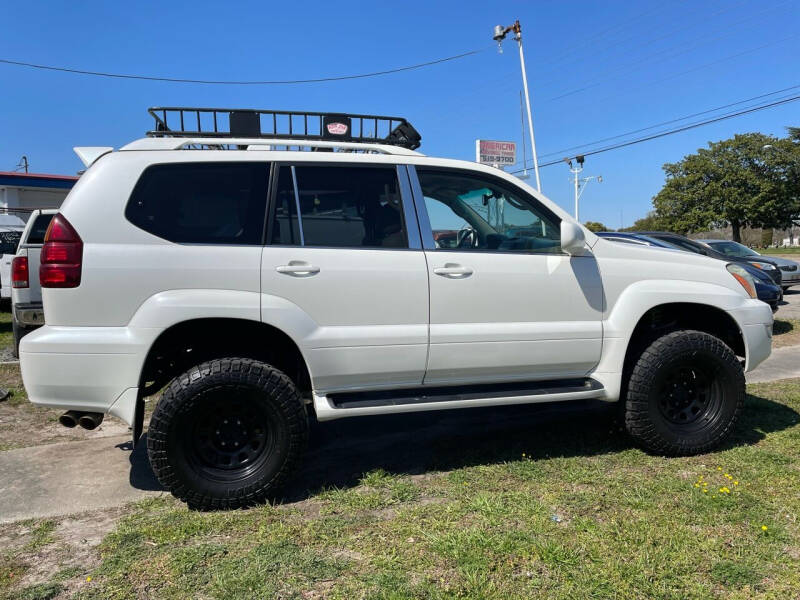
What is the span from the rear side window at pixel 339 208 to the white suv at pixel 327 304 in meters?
0.01

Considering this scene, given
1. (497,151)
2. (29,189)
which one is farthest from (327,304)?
(29,189)

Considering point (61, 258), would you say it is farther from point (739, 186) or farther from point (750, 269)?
point (739, 186)

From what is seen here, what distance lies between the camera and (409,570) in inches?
103

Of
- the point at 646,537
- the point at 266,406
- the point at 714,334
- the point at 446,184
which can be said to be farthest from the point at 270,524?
the point at 714,334

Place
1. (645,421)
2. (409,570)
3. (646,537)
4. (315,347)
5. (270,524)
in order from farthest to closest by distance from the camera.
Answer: (645,421), (315,347), (270,524), (646,537), (409,570)

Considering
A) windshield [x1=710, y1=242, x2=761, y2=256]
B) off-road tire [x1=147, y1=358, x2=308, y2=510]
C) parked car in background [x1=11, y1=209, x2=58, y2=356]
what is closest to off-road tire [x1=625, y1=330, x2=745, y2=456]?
off-road tire [x1=147, y1=358, x2=308, y2=510]

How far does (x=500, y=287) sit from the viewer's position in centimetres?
359

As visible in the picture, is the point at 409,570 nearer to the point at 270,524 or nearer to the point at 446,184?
the point at 270,524

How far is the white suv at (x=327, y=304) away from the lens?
312 centimetres

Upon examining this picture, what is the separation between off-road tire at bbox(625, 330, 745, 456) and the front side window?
1011mm

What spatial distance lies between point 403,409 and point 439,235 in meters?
1.08

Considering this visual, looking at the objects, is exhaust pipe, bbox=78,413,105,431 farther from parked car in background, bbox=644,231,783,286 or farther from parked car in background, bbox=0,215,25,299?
parked car in background, bbox=644,231,783,286

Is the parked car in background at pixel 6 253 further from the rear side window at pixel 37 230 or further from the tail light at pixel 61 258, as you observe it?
the tail light at pixel 61 258

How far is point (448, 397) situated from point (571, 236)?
1.22 meters
